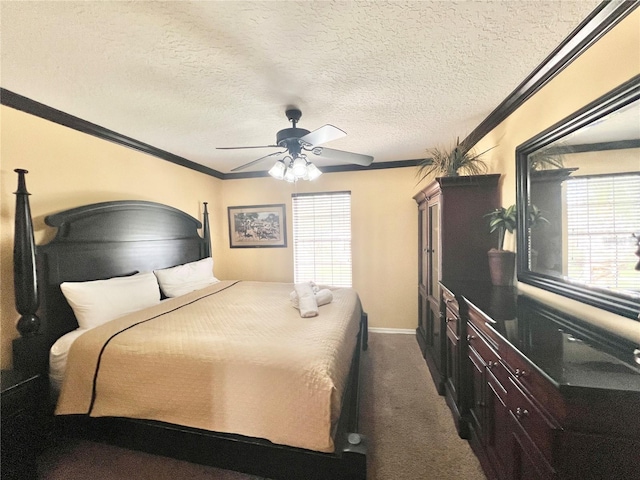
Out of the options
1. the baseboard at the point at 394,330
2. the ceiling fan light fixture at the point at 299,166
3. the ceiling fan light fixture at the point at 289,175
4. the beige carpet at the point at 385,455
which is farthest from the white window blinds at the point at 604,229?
the baseboard at the point at 394,330

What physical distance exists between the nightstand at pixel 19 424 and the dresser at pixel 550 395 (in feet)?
8.63

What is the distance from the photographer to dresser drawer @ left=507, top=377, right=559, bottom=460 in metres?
0.87

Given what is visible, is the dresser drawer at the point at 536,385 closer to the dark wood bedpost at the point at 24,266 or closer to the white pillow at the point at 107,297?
the white pillow at the point at 107,297

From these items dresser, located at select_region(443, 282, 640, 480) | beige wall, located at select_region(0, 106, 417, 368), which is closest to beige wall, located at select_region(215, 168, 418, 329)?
beige wall, located at select_region(0, 106, 417, 368)

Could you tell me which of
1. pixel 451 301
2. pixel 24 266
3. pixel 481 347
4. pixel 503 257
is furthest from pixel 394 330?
pixel 24 266

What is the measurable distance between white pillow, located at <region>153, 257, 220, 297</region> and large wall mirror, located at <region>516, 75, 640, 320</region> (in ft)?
10.9

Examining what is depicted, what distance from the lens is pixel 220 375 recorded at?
146 centimetres

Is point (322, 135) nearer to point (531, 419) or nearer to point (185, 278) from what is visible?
point (531, 419)

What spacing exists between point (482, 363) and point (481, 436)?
49 cm

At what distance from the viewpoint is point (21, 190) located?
1766 millimetres

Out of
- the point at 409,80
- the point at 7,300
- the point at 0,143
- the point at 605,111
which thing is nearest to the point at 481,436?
the point at 605,111

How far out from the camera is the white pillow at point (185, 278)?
283 cm

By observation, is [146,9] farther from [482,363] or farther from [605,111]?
[482,363]

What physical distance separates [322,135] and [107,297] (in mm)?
2185
